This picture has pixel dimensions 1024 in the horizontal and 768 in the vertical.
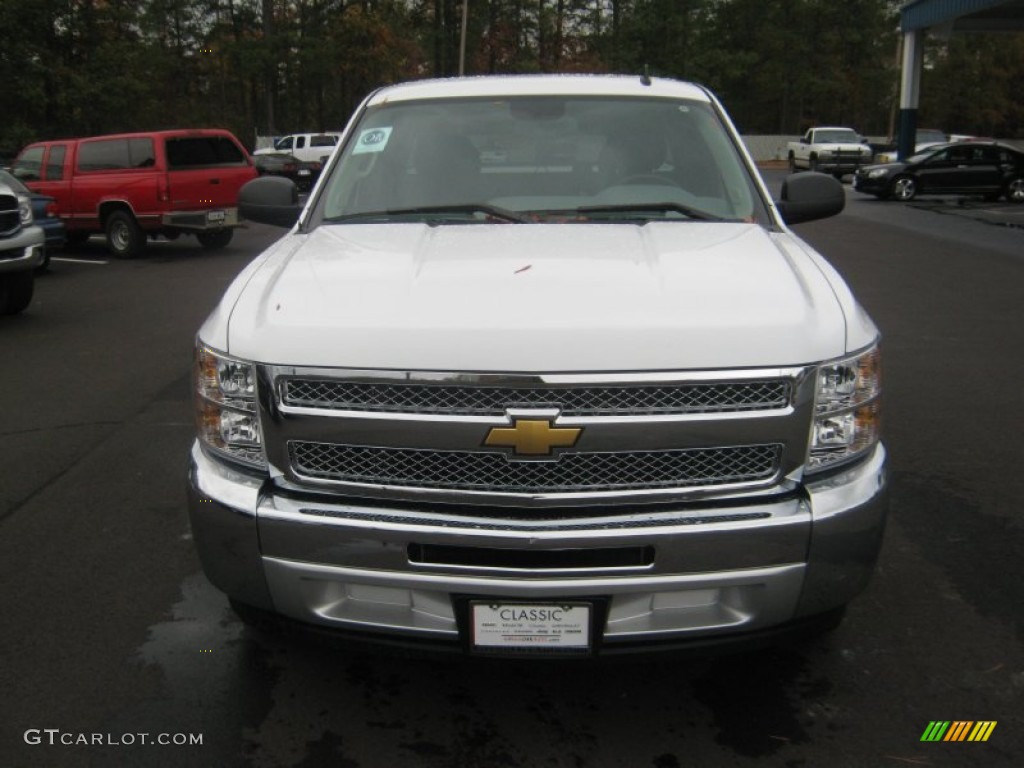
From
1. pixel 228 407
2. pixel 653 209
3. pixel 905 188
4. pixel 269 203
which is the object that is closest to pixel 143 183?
pixel 269 203

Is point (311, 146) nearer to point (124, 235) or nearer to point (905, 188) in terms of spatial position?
point (905, 188)

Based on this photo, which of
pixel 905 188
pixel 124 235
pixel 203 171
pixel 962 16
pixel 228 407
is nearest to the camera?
pixel 228 407

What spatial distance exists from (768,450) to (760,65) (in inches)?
2863

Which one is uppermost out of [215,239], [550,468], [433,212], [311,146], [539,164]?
[539,164]

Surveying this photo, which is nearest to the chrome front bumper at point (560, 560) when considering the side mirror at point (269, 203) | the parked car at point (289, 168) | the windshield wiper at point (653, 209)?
the windshield wiper at point (653, 209)

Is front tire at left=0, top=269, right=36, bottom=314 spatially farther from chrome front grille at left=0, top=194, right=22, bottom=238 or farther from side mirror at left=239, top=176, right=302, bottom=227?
side mirror at left=239, top=176, right=302, bottom=227

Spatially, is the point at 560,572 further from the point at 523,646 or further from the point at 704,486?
the point at 704,486

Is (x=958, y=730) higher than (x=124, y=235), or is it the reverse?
(x=958, y=730)

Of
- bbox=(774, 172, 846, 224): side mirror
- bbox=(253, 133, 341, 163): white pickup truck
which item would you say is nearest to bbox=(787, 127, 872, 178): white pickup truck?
bbox=(253, 133, 341, 163): white pickup truck

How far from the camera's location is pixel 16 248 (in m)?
9.77

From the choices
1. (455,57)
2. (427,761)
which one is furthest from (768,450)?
(455,57)

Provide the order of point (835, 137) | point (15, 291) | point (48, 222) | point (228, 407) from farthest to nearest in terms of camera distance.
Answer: point (835, 137), point (48, 222), point (15, 291), point (228, 407)

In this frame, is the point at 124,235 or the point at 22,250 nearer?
the point at 22,250

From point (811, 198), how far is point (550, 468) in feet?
8.21
